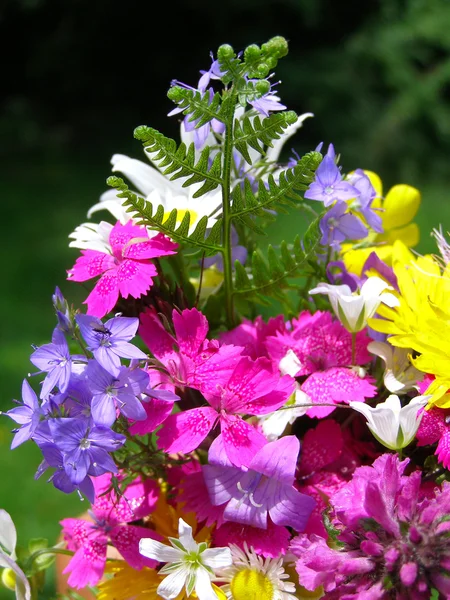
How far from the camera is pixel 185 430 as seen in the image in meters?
0.55

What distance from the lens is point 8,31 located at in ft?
17.8

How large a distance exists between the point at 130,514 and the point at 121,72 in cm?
545

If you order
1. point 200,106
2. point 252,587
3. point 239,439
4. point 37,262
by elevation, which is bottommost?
point 37,262

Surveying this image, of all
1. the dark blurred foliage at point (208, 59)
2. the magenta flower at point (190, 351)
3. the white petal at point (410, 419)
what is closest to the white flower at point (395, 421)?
the white petal at point (410, 419)

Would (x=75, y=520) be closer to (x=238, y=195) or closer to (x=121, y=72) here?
(x=238, y=195)

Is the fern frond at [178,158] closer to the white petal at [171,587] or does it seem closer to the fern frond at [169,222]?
Result: the fern frond at [169,222]

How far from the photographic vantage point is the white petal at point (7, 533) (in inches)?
24.5

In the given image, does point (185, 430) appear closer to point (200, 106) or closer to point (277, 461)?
point (277, 461)

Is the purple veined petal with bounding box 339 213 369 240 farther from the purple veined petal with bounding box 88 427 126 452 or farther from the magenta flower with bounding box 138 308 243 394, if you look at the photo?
the purple veined petal with bounding box 88 427 126 452

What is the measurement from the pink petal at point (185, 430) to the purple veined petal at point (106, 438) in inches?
2.0

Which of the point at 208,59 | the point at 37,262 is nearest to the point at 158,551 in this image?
the point at 37,262

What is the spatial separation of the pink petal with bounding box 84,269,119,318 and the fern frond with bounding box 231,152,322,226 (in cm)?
10

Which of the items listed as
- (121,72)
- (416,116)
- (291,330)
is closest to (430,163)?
(416,116)

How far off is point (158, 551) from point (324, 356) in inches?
7.8
